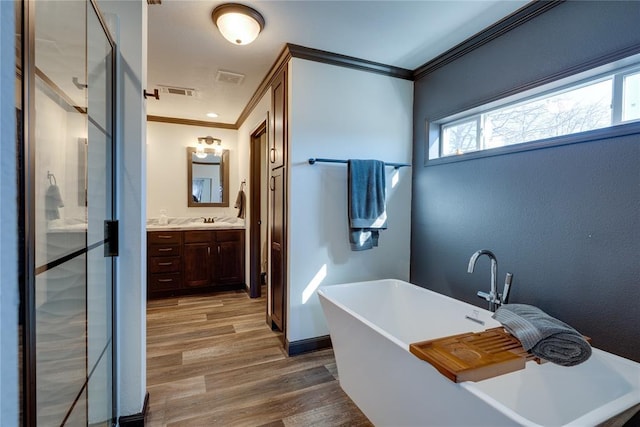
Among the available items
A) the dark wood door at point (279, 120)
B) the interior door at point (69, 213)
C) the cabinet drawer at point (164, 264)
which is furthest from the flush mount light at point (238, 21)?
the cabinet drawer at point (164, 264)

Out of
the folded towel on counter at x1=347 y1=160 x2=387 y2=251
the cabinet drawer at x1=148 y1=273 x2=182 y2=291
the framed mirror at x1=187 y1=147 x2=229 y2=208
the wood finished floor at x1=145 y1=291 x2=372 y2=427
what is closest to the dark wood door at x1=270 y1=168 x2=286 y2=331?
the wood finished floor at x1=145 y1=291 x2=372 y2=427

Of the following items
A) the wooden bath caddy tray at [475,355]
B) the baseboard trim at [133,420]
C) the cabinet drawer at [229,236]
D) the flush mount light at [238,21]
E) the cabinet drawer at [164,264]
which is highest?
the flush mount light at [238,21]

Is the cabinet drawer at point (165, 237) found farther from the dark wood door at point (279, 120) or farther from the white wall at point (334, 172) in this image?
the white wall at point (334, 172)

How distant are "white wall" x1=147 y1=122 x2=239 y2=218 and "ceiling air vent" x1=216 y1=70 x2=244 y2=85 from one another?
4.95ft

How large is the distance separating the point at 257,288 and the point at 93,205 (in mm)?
2657

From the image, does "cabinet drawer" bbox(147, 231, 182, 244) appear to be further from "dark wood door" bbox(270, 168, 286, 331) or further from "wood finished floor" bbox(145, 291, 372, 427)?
"dark wood door" bbox(270, 168, 286, 331)

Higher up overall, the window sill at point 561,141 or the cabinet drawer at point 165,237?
the window sill at point 561,141

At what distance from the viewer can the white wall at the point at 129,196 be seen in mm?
1496

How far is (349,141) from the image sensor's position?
2504mm

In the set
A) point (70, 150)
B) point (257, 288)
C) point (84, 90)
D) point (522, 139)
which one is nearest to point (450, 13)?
point (522, 139)

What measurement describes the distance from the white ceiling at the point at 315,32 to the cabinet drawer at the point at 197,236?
1.82 m

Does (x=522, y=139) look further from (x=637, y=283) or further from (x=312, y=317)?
(x=312, y=317)

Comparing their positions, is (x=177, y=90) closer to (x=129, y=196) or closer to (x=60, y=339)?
(x=129, y=196)

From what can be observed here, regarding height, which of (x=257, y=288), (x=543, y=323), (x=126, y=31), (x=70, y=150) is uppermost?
(x=126, y=31)
